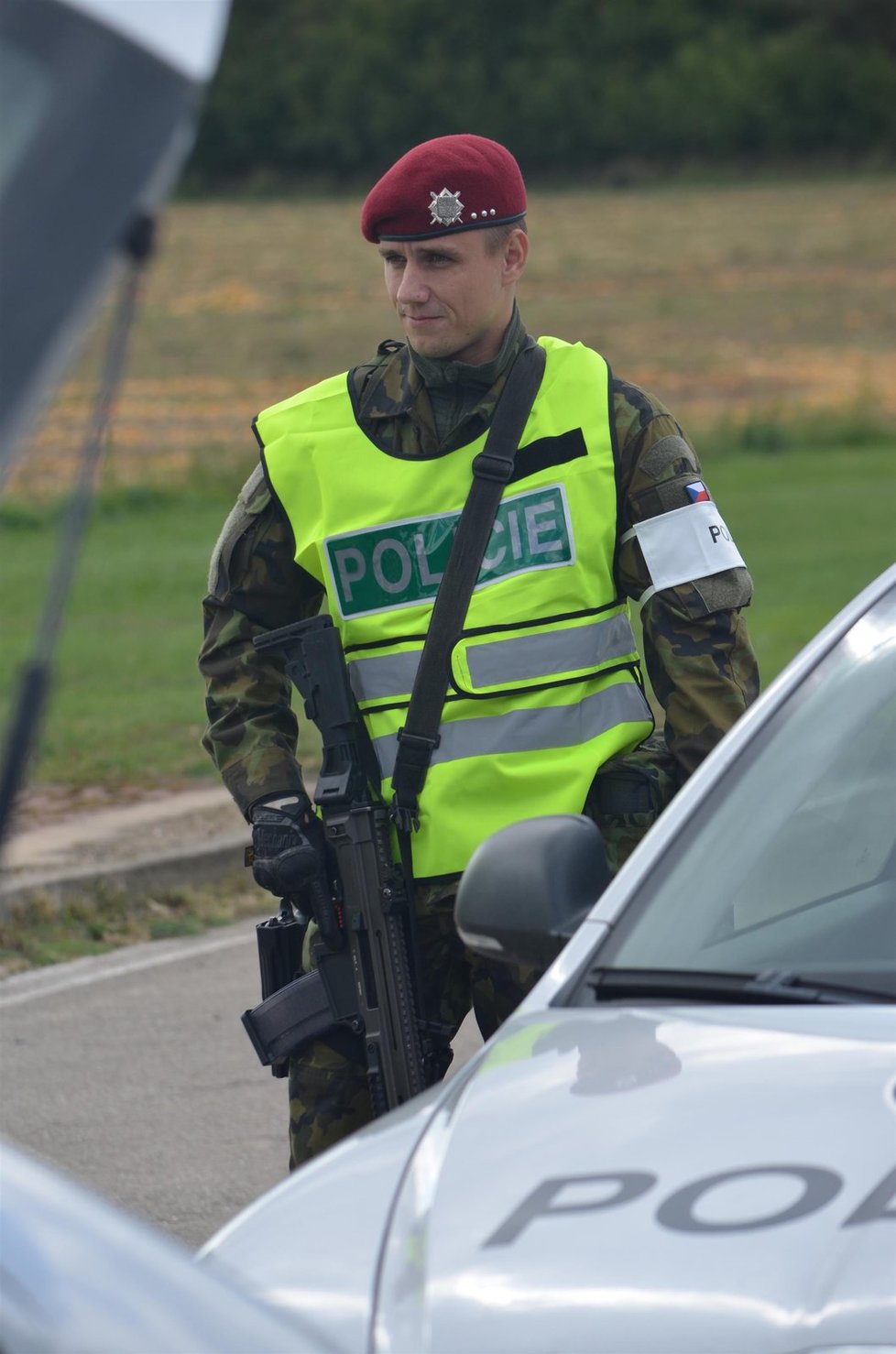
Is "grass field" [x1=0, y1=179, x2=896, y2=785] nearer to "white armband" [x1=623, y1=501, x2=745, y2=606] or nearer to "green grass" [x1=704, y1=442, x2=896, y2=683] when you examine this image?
"green grass" [x1=704, y1=442, x2=896, y2=683]

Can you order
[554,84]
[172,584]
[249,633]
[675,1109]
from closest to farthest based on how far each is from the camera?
1. [675,1109]
2. [249,633]
3. [172,584]
4. [554,84]

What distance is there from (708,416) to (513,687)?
76.9 ft

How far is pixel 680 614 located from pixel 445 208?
29.1 inches

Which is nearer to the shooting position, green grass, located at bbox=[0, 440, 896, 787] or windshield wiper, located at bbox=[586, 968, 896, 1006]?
windshield wiper, located at bbox=[586, 968, 896, 1006]

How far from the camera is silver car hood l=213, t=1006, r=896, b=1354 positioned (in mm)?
2037

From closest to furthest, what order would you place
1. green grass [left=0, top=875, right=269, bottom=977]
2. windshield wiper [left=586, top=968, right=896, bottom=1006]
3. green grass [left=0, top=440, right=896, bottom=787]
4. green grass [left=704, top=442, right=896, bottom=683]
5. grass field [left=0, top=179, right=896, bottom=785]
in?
windshield wiper [left=586, top=968, right=896, bottom=1006], green grass [left=0, top=875, right=269, bottom=977], green grass [left=0, top=440, right=896, bottom=787], grass field [left=0, top=179, right=896, bottom=785], green grass [left=704, top=442, right=896, bottom=683]

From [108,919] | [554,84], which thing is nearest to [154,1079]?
[108,919]

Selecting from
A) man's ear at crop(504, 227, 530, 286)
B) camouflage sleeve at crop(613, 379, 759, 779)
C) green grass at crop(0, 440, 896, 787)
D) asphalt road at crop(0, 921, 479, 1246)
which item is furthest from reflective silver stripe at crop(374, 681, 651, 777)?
green grass at crop(0, 440, 896, 787)

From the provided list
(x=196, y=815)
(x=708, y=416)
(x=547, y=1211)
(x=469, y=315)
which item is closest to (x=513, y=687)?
(x=469, y=315)

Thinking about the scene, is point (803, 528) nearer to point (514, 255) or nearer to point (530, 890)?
point (514, 255)

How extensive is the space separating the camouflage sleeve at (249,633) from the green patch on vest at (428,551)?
0.17m

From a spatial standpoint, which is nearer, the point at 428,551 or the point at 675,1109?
the point at 675,1109

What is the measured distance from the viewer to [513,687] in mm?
3430

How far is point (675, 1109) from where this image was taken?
236 cm
